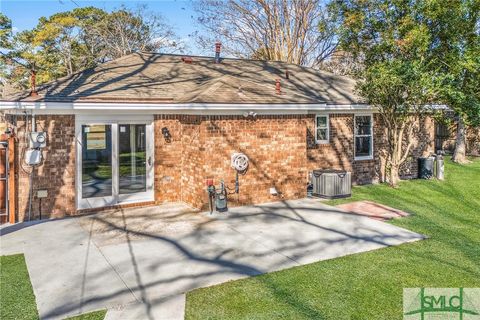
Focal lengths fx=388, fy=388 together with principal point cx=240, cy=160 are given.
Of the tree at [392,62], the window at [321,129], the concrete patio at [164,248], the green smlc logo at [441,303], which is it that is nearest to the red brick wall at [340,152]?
the window at [321,129]

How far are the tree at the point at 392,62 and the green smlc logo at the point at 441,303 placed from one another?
8.00 meters

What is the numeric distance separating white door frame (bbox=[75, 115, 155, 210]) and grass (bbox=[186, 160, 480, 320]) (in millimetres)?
5619

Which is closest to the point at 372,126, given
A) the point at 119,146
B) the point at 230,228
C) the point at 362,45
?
the point at 362,45

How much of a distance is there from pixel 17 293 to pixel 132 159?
5.45m

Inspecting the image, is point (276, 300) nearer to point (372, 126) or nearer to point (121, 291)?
point (121, 291)

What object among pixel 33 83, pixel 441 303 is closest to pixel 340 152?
pixel 441 303

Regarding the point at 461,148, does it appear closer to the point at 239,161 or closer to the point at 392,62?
the point at 392,62

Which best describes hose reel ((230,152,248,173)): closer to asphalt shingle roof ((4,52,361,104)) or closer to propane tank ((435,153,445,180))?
asphalt shingle roof ((4,52,361,104))

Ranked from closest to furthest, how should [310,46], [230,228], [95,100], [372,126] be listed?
1. [230,228]
2. [95,100]
3. [372,126]
4. [310,46]

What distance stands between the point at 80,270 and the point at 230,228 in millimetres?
3296

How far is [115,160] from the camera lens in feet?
33.5

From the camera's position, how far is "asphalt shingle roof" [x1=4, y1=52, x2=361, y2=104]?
980cm

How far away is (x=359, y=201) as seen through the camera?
11.1 m

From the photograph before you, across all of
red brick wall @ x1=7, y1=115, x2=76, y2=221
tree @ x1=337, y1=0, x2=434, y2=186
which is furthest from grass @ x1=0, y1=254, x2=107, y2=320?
tree @ x1=337, y1=0, x2=434, y2=186
